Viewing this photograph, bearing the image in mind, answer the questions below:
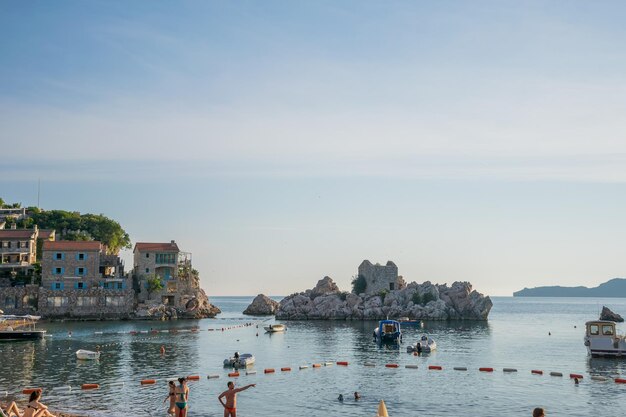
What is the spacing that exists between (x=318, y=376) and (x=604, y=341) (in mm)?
35818

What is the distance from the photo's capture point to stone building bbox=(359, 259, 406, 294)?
163 m

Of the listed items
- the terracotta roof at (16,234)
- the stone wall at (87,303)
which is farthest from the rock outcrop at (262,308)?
the terracotta roof at (16,234)

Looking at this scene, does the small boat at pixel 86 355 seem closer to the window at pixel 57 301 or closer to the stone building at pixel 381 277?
the window at pixel 57 301

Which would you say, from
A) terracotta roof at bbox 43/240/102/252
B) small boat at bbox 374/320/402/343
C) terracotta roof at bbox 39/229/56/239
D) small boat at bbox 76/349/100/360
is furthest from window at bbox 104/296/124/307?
small boat at bbox 76/349/100/360

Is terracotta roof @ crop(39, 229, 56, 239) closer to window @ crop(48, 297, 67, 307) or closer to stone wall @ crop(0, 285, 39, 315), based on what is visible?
stone wall @ crop(0, 285, 39, 315)

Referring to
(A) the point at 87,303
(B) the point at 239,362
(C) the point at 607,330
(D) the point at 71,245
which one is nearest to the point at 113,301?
(A) the point at 87,303

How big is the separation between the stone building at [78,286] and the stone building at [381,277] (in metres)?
55.2

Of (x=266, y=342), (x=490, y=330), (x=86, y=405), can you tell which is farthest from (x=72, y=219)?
(x=86, y=405)

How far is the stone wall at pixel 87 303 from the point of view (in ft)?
444

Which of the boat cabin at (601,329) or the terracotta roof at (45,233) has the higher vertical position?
the terracotta roof at (45,233)

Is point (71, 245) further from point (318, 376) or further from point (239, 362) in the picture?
point (318, 376)

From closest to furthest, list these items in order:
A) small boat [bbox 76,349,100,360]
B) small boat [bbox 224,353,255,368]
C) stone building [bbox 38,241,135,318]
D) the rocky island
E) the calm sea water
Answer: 1. the calm sea water
2. small boat [bbox 224,353,255,368]
3. small boat [bbox 76,349,100,360]
4. stone building [bbox 38,241,135,318]
5. the rocky island

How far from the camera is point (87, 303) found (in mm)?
138125

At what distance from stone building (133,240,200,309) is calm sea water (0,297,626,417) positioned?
131ft
